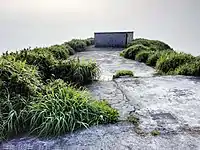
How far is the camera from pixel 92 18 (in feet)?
49.3

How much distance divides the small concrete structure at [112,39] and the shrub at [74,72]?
11.5m

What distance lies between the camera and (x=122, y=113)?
4121 mm

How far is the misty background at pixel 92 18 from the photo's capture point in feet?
36.1

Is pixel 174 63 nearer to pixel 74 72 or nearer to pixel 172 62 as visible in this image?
pixel 172 62

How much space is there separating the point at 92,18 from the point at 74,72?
950 centimetres

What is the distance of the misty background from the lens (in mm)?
11000

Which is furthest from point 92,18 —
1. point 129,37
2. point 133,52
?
point 133,52

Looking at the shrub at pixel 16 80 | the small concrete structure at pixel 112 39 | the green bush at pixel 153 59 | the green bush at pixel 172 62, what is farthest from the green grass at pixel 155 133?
the small concrete structure at pixel 112 39

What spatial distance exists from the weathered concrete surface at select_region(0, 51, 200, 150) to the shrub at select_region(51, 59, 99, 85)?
323 millimetres

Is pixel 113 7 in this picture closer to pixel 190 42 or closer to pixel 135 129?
pixel 190 42

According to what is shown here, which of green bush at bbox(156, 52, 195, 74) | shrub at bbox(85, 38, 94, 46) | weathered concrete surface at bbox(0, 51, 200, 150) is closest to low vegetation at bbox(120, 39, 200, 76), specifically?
green bush at bbox(156, 52, 195, 74)

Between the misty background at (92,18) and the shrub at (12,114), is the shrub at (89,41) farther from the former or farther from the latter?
the shrub at (12,114)

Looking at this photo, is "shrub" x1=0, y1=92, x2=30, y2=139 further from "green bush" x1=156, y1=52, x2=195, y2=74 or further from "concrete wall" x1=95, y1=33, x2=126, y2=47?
"concrete wall" x1=95, y1=33, x2=126, y2=47

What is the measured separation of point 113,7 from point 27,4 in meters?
4.81
